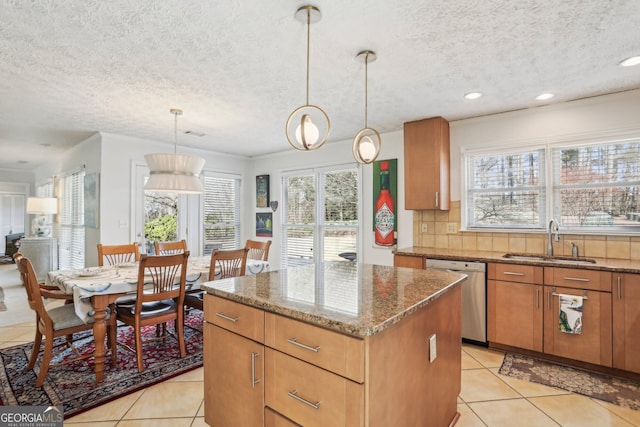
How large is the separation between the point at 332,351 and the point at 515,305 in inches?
95.5

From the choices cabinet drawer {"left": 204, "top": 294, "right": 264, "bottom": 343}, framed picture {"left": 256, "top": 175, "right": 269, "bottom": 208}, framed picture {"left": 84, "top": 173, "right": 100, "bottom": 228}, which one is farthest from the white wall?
cabinet drawer {"left": 204, "top": 294, "right": 264, "bottom": 343}

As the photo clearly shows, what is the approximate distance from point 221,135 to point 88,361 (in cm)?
293

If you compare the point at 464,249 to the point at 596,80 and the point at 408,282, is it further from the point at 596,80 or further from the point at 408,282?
the point at 408,282

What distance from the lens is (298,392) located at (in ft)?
4.31

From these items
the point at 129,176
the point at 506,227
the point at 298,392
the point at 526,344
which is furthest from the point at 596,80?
the point at 129,176

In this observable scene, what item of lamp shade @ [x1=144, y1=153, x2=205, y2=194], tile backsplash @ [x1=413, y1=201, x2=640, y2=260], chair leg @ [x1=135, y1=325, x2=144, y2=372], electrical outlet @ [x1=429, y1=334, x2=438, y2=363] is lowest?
chair leg @ [x1=135, y1=325, x2=144, y2=372]

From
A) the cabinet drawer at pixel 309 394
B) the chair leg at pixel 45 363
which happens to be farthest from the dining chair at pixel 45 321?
the cabinet drawer at pixel 309 394

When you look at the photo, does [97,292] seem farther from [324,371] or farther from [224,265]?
[324,371]

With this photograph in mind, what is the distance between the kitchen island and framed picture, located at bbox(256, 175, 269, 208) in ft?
13.0

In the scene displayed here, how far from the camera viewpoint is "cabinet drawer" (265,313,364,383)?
1.14 metres

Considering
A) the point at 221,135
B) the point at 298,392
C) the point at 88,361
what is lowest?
the point at 88,361

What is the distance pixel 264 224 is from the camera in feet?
19.3

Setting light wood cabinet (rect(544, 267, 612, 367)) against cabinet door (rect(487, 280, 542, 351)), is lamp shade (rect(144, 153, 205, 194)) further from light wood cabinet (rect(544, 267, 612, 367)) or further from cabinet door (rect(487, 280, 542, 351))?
light wood cabinet (rect(544, 267, 612, 367))

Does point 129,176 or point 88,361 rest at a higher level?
point 129,176
